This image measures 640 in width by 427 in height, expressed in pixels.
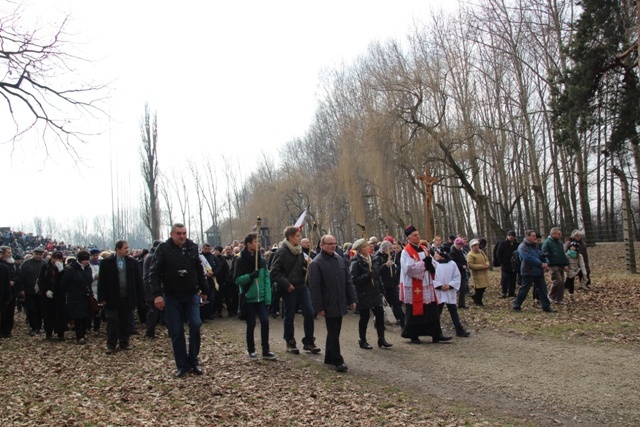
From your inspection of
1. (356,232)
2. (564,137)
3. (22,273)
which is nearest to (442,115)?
(564,137)

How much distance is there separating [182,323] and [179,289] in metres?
0.52

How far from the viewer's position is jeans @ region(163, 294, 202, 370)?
8.22 metres

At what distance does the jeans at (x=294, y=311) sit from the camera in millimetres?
10086

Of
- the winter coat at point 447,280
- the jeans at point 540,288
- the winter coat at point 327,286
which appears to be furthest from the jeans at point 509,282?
the winter coat at point 327,286

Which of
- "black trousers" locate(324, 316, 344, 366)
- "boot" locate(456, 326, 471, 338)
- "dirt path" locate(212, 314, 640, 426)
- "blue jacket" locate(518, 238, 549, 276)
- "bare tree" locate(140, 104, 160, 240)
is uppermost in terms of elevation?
"bare tree" locate(140, 104, 160, 240)

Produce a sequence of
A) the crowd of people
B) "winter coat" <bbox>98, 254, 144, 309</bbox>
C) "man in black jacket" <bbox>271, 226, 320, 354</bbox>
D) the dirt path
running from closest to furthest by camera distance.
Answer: the dirt path
the crowd of people
"man in black jacket" <bbox>271, 226, 320, 354</bbox>
"winter coat" <bbox>98, 254, 144, 309</bbox>

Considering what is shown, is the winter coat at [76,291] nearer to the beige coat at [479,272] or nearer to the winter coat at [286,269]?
the winter coat at [286,269]

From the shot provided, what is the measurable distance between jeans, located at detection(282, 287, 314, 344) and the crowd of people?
0.02 m

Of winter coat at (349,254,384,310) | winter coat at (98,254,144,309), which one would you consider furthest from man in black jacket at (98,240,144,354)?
winter coat at (349,254,384,310)

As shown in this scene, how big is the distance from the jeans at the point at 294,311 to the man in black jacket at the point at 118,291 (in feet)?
10.2

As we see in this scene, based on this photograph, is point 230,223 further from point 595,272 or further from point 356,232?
point 595,272

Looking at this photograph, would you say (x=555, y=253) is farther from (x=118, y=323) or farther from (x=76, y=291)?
(x=76, y=291)

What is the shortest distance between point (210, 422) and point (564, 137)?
15679mm

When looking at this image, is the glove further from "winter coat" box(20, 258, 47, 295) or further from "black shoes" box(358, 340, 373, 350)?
"winter coat" box(20, 258, 47, 295)
